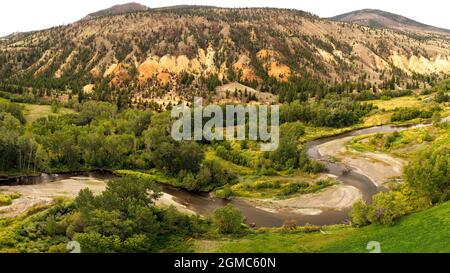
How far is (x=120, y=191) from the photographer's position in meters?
60.5

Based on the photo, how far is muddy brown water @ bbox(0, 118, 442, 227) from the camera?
7021 cm

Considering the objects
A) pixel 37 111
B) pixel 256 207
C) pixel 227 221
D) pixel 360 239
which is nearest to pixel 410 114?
pixel 256 207

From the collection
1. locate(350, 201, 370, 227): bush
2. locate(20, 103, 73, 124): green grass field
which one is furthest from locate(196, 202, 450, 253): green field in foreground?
locate(20, 103, 73, 124): green grass field

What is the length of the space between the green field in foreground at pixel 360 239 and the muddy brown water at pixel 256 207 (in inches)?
279

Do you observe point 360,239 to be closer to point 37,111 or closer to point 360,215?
point 360,215

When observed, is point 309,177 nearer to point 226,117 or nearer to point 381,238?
point 381,238

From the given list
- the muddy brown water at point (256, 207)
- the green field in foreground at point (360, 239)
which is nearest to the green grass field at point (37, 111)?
the muddy brown water at point (256, 207)

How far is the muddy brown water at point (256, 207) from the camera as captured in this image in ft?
230

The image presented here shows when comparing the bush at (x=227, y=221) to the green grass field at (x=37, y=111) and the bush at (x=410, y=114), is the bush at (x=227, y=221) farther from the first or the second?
the bush at (x=410, y=114)

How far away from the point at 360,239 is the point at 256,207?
2690 cm

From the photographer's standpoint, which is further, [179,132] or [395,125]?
[395,125]
